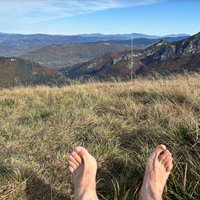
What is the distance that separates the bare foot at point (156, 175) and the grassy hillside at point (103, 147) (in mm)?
53

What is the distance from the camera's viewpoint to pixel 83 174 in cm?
130

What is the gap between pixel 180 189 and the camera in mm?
1146

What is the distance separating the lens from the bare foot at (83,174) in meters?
1.15

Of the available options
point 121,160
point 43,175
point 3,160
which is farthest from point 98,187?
point 3,160

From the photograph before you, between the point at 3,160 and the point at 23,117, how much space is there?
1246 millimetres

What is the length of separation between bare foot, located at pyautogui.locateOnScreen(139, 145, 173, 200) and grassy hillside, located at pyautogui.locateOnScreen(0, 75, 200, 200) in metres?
0.05

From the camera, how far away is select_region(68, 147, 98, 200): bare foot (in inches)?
45.3

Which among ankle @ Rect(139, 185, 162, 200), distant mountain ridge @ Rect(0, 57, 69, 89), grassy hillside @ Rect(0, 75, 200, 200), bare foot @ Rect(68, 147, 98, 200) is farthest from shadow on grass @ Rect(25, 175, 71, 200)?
distant mountain ridge @ Rect(0, 57, 69, 89)

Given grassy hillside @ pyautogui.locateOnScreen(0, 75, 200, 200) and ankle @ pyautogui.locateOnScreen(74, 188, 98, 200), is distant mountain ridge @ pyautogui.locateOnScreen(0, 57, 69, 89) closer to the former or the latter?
grassy hillside @ pyautogui.locateOnScreen(0, 75, 200, 200)

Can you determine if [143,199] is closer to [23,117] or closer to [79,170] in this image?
[79,170]

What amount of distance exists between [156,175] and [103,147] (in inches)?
24.8

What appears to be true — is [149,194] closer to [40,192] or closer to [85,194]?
[85,194]

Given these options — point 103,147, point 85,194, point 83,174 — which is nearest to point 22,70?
point 103,147

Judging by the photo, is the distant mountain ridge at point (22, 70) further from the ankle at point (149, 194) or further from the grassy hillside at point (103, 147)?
the ankle at point (149, 194)
